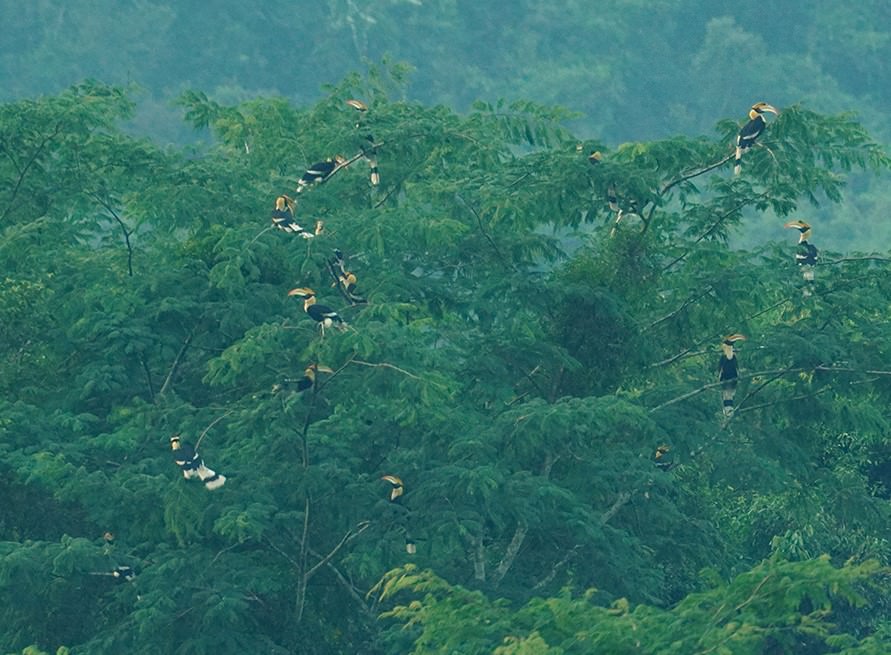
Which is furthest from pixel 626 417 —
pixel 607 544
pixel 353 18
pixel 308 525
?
pixel 353 18

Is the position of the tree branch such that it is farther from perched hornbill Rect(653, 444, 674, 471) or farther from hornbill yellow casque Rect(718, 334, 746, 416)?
hornbill yellow casque Rect(718, 334, 746, 416)

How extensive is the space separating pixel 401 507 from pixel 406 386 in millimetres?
718

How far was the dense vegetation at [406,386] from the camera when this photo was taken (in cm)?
1020

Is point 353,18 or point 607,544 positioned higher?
point 353,18

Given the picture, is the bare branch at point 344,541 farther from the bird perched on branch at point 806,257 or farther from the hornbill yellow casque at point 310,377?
the bird perched on branch at point 806,257

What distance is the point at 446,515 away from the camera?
10.1 metres

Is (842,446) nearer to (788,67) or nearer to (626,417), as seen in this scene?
(626,417)

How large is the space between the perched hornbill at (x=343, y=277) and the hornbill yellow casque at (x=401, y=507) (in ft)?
4.48

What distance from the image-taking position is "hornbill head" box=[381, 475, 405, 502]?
10.3 m

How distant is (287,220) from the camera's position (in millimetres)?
11719

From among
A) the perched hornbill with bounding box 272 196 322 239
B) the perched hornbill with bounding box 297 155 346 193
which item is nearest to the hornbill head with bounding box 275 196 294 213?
the perched hornbill with bounding box 272 196 322 239

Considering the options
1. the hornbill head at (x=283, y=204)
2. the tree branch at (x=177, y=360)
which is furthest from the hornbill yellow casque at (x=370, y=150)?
the tree branch at (x=177, y=360)

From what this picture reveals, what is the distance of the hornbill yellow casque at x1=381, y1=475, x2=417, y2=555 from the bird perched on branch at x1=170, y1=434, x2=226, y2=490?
90 cm

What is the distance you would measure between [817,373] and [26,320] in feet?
15.6
